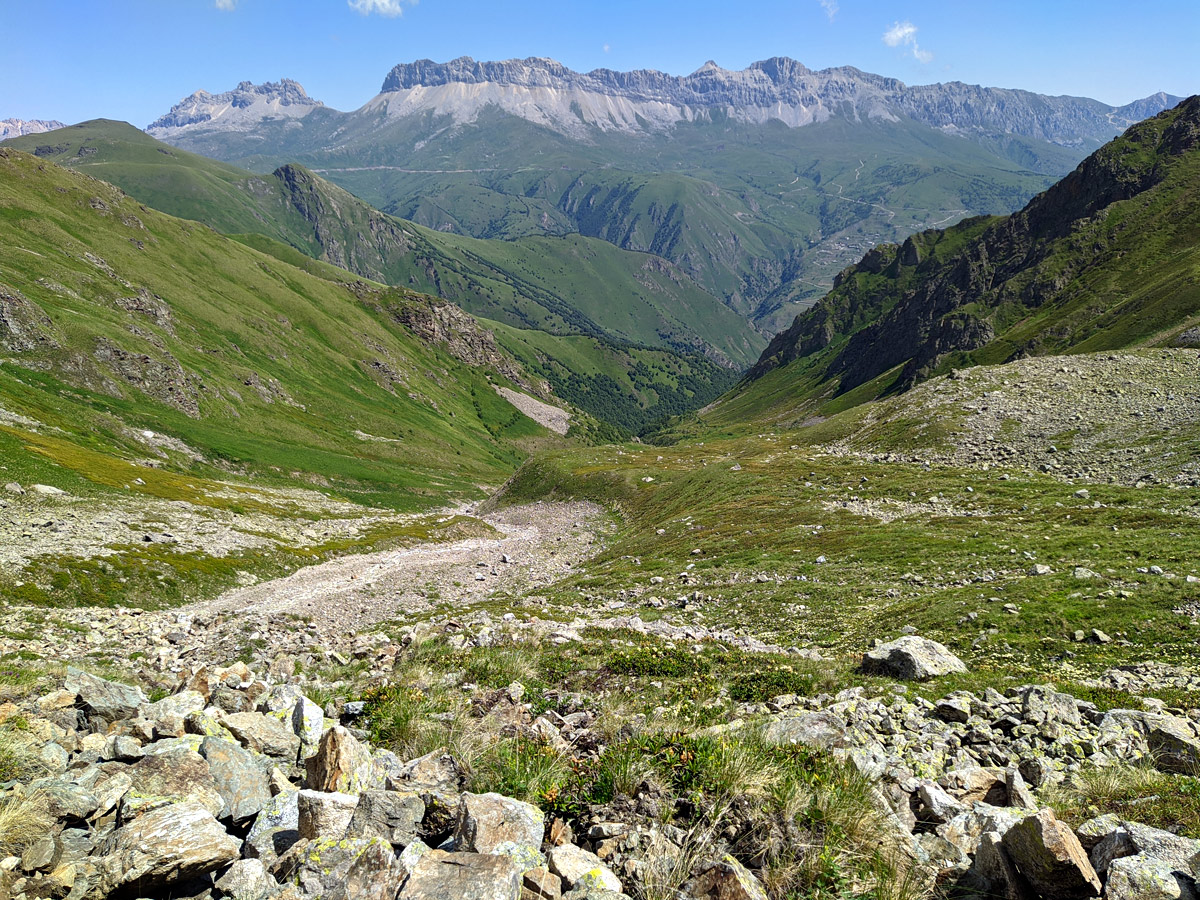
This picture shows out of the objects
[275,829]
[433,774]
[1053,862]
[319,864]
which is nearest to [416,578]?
[433,774]

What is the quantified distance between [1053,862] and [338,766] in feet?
32.4

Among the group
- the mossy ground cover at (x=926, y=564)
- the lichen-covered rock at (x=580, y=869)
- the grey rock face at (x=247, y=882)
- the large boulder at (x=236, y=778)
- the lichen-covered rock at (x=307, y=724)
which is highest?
the grey rock face at (x=247, y=882)

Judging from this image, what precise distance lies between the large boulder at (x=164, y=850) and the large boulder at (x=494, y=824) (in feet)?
9.35

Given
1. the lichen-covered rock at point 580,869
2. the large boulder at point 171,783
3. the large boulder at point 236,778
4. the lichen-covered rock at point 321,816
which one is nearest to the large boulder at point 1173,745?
the lichen-covered rock at point 580,869

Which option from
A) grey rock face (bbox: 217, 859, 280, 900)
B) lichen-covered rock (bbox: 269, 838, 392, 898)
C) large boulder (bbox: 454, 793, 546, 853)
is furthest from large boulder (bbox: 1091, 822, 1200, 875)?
grey rock face (bbox: 217, 859, 280, 900)

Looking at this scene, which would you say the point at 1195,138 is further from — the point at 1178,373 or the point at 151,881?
the point at 151,881

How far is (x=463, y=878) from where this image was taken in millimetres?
7027

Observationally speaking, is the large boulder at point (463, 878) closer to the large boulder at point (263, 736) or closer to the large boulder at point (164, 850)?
the large boulder at point (164, 850)

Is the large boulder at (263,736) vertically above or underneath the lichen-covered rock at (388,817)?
underneath

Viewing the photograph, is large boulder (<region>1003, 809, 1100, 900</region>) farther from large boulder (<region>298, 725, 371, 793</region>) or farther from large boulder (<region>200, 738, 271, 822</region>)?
large boulder (<region>200, 738, 271, 822</region>)

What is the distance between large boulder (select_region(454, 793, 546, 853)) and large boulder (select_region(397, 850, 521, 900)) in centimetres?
39

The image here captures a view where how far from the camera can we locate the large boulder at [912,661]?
19.6m

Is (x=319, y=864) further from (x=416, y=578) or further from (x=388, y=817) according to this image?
(x=416, y=578)

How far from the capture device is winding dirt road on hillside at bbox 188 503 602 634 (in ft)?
160
